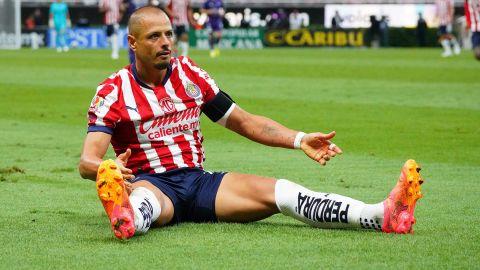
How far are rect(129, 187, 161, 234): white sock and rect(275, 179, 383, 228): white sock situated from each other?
76cm

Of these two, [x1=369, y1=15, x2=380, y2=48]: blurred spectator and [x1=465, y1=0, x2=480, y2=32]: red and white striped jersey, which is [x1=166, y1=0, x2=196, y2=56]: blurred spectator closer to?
[x1=465, y1=0, x2=480, y2=32]: red and white striped jersey

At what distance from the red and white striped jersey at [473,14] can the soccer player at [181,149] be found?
14.3 m

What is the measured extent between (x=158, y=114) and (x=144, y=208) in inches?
30.6

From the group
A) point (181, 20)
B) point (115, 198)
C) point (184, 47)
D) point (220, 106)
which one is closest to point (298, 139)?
point (220, 106)

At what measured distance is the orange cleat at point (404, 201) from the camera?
256 inches

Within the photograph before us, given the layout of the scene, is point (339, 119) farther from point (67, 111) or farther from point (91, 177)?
point (91, 177)

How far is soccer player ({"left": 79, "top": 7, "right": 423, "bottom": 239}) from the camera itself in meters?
6.77

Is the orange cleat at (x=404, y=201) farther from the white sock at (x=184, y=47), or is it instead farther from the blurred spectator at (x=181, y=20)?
the white sock at (x=184, y=47)

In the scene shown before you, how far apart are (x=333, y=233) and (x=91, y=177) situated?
57.3 inches

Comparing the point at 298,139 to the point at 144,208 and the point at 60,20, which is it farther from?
the point at 60,20

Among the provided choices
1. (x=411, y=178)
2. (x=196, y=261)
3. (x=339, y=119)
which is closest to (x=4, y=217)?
(x=196, y=261)

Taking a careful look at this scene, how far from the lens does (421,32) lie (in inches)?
2296

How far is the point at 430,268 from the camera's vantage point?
5.65 m

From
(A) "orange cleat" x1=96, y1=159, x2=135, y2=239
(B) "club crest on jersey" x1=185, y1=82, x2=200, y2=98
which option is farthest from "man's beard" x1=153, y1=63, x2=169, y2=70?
(A) "orange cleat" x1=96, y1=159, x2=135, y2=239
